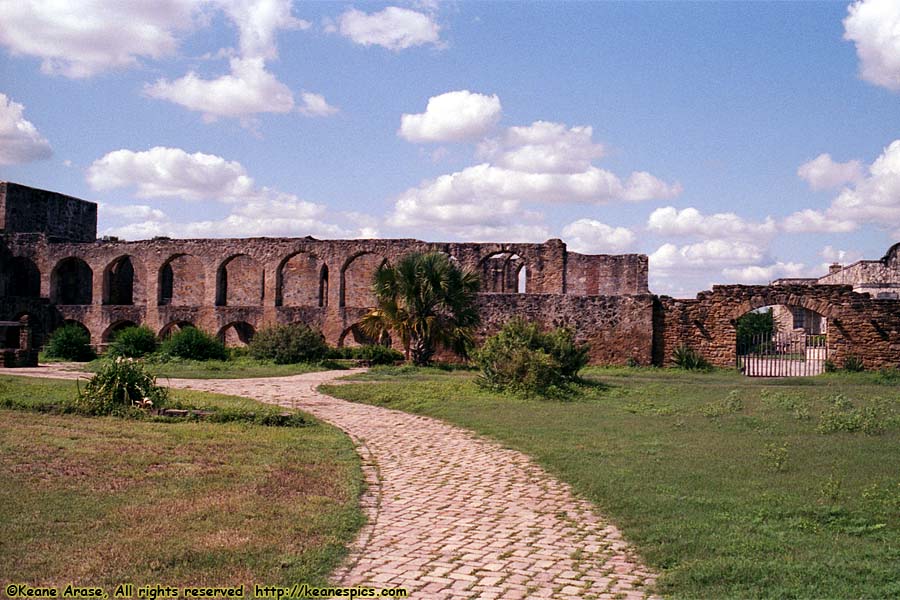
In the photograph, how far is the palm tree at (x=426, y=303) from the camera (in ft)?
71.4

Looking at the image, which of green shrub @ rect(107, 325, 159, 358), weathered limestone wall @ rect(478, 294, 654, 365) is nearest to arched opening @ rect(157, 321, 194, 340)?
green shrub @ rect(107, 325, 159, 358)

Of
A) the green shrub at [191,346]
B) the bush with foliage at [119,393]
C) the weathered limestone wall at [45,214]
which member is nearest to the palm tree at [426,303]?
the green shrub at [191,346]

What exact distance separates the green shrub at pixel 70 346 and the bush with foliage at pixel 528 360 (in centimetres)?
1346

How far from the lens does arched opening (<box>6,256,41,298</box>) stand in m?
30.4

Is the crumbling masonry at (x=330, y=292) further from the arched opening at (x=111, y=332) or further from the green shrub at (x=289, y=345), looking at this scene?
the green shrub at (x=289, y=345)

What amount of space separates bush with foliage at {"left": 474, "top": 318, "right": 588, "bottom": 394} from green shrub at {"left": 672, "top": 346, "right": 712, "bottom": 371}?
645 cm

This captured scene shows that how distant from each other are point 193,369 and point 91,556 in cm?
1575

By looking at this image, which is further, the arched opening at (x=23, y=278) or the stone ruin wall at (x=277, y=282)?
the arched opening at (x=23, y=278)

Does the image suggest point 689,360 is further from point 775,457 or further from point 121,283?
point 121,283

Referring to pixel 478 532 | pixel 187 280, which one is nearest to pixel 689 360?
pixel 478 532

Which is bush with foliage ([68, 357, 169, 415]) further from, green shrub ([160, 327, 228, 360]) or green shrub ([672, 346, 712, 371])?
green shrub ([672, 346, 712, 371])

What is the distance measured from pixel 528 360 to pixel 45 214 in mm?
26278

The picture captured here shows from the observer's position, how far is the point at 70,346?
23.3 meters

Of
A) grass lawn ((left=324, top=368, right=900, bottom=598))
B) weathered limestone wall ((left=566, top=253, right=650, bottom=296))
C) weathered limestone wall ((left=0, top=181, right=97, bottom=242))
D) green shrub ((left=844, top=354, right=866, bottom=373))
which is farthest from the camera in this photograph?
weathered limestone wall ((left=0, top=181, right=97, bottom=242))
